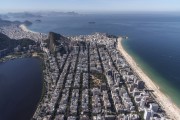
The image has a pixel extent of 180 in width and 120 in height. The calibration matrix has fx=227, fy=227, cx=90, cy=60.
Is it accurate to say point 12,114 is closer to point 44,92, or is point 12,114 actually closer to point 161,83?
point 44,92

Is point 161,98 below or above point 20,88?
above

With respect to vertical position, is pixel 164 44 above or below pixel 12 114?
above

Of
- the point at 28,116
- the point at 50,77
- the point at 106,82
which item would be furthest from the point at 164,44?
the point at 28,116

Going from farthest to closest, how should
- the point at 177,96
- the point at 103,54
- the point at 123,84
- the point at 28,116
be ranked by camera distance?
the point at 103,54
the point at 123,84
the point at 177,96
the point at 28,116

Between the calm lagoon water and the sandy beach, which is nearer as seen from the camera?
the sandy beach

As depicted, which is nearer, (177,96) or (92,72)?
(177,96)

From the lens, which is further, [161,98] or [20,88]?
[20,88]

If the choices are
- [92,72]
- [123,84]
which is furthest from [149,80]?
[92,72]

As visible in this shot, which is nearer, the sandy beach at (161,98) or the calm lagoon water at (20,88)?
the sandy beach at (161,98)

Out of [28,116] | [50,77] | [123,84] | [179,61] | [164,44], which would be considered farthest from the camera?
[164,44]
